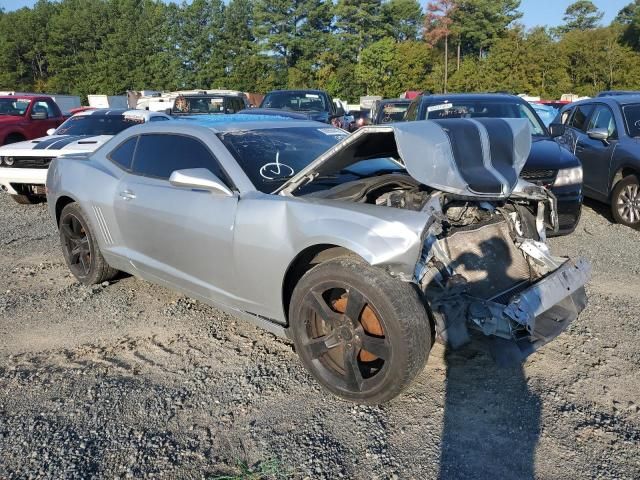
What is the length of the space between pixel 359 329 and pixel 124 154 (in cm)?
269

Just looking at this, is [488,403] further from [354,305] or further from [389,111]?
[389,111]

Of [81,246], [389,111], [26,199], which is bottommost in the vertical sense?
[26,199]

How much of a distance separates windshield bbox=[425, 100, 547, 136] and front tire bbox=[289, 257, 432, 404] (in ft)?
16.4

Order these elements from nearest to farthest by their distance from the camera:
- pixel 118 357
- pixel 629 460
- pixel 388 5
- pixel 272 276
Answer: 1. pixel 629 460
2. pixel 272 276
3. pixel 118 357
4. pixel 388 5

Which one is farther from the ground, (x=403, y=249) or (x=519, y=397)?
(x=403, y=249)

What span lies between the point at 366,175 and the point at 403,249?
1217mm

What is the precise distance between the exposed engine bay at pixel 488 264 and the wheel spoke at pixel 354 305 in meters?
0.30

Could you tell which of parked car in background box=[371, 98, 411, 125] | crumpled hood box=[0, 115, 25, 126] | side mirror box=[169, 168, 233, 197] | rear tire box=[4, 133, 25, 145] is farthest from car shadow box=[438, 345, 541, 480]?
crumpled hood box=[0, 115, 25, 126]

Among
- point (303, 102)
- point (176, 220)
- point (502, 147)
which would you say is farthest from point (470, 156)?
point (303, 102)

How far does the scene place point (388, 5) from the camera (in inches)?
2382

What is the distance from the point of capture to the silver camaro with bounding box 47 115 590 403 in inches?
109

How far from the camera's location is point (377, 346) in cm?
279

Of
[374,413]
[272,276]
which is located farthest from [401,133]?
[374,413]

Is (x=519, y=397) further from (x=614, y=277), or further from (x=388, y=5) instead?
(x=388, y=5)
